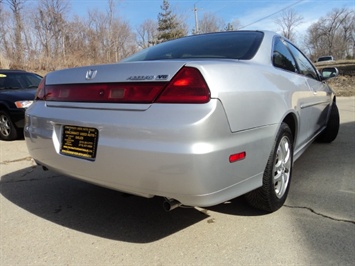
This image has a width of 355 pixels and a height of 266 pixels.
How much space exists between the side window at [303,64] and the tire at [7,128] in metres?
4.87

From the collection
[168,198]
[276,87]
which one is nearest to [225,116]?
[168,198]

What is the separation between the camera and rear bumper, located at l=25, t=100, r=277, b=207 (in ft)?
6.03

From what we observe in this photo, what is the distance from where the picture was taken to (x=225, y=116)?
1.93 m

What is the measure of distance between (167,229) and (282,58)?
1.86m

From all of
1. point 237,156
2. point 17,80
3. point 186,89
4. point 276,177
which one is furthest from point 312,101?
point 17,80

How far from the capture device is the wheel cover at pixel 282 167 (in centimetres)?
266

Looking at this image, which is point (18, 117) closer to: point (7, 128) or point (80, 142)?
point (7, 128)

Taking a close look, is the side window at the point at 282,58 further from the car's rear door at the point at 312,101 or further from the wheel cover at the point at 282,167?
the wheel cover at the point at 282,167

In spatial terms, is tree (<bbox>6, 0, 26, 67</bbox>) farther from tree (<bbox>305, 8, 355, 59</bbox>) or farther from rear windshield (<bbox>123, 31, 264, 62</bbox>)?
tree (<bbox>305, 8, 355, 59</bbox>)

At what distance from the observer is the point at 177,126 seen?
1.85 meters

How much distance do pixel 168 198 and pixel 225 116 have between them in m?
0.60

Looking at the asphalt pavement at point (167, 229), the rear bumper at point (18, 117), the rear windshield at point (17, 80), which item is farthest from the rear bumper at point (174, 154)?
the rear windshield at point (17, 80)

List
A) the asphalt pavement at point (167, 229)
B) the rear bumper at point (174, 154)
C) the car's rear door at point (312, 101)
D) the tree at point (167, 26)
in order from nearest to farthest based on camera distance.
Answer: the rear bumper at point (174, 154) < the asphalt pavement at point (167, 229) < the car's rear door at point (312, 101) < the tree at point (167, 26)

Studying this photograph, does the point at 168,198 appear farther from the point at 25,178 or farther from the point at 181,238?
the point at 25,178
